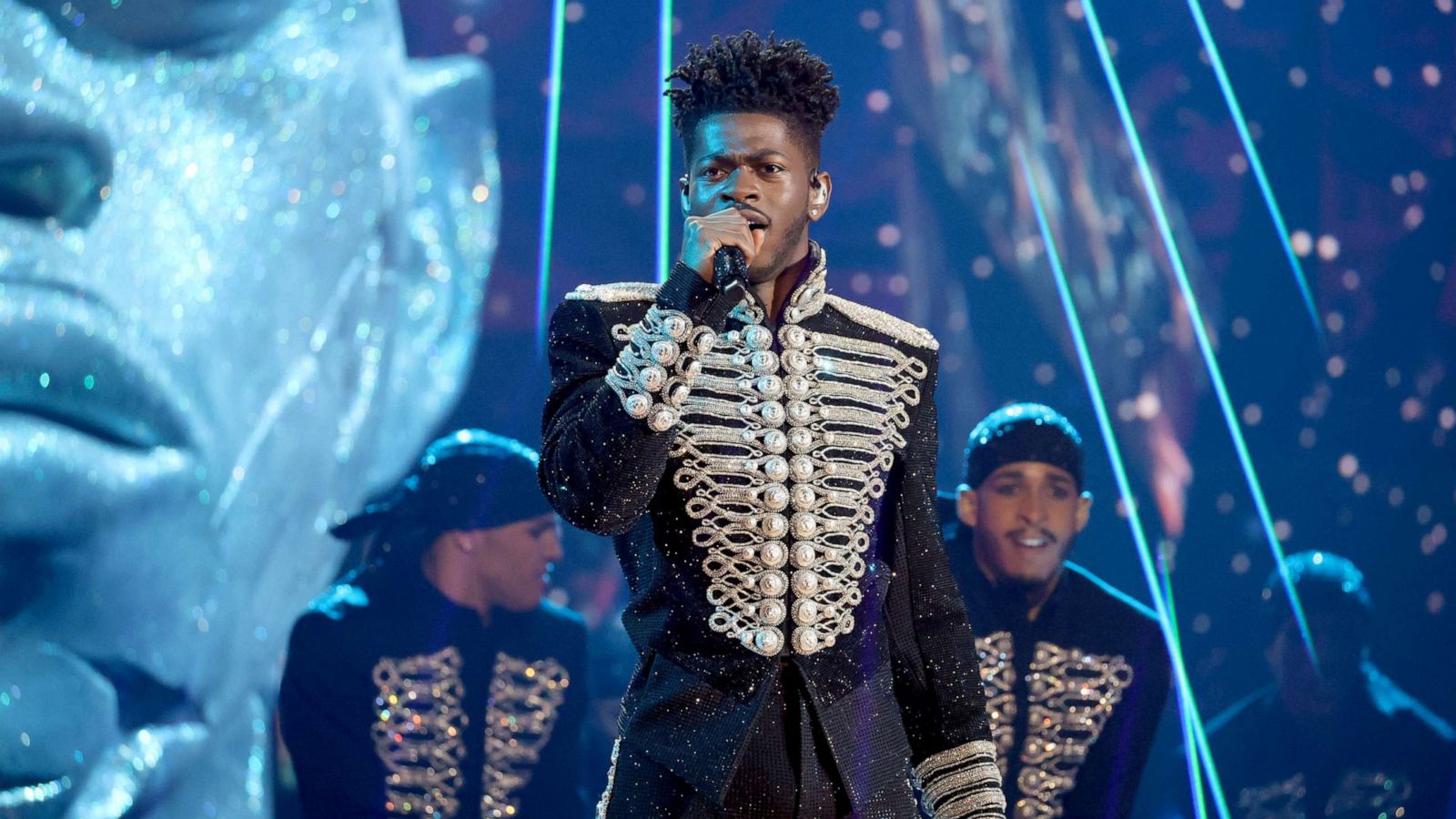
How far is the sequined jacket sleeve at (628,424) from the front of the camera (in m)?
1.33

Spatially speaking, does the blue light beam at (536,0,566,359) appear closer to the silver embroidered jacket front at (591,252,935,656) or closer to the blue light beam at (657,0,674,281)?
the blue light beam at (657,0,674,281)

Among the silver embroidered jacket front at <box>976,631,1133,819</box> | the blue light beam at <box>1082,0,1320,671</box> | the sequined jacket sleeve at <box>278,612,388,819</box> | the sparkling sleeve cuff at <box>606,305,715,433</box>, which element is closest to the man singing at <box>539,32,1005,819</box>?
the sparkling sleeve cuff at <box>606,305,715,433</box>

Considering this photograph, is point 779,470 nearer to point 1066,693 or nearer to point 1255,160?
point 1066,693

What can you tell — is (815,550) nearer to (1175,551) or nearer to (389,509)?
(389,509)

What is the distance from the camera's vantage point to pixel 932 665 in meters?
1.56

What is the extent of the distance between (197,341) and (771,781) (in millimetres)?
2238

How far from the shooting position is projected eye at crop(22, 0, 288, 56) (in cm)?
304

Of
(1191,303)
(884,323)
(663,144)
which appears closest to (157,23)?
(663,144)

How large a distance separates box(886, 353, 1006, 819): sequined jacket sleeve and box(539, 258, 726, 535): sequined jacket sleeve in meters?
0.37

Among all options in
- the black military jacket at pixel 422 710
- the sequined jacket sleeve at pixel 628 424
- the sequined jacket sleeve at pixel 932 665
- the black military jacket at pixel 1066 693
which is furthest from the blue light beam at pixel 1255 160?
the sequined jacket sleeve at pixel 628 424

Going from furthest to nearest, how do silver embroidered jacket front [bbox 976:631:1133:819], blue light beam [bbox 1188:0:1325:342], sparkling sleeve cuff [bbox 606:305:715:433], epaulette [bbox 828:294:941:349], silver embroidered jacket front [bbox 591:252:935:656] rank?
blue light beam [bbox 1188:0:1325:342]
silver embroidered jacket front [bbox 976:631:1133:819]
epaulette [bbox 828:294:941:349]
silver embroidered jacket front [bbox 591:252:935:656]
sparkling sleeve cuff [bbox 606:305:715:433]

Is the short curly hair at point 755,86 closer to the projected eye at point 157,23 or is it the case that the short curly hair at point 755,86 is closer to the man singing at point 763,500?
the man singing at point 763,500

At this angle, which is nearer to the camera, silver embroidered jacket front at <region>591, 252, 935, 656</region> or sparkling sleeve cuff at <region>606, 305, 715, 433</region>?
sparkling sleeve cuff at <region>606, 305, 715, 433</region>

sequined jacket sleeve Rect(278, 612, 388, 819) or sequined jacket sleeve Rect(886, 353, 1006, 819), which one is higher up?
sequined jacket sleeve Rect(886, 353, 1006, 819)
